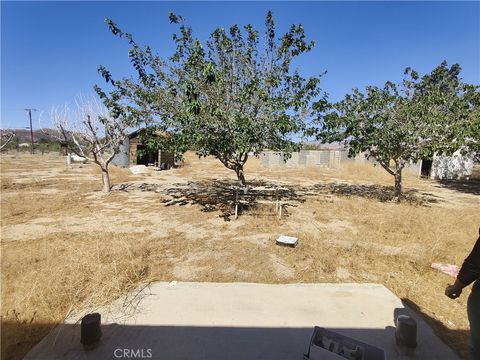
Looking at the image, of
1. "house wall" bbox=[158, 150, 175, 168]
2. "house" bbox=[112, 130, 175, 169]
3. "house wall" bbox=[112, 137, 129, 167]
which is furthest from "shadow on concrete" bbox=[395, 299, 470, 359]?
"house wall" bbox=[112, 137, 129, 167]

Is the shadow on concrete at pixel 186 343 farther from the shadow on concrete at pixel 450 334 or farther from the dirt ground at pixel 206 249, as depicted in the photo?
the shadow on concrete at pixel 450 334

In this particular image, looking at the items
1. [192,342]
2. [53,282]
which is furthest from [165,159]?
[192,342]

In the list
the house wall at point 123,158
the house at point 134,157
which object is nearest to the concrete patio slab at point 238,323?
the house at point 134,157

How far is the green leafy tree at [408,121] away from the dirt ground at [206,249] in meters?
2.30

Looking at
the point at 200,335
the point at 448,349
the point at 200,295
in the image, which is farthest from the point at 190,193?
the point at 448,349

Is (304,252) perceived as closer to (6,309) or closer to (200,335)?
(200,335)

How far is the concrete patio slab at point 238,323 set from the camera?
3176 mm

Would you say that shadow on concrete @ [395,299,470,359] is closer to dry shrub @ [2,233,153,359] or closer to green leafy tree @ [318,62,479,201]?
dry shrub @ [2,233,153,359]

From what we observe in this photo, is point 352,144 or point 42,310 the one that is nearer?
point 42,310

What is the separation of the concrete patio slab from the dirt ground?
1.12 feet

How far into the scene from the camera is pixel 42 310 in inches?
Result: 148

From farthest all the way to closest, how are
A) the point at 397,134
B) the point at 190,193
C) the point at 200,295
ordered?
the point at 190,193 → the point at 397,134 → the point at 200,295

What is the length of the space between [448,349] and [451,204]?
1243cm

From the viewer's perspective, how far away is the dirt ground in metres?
4.07
